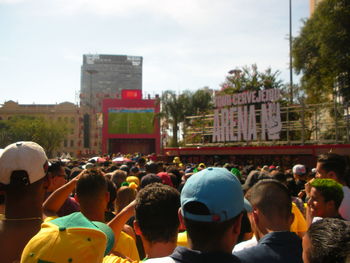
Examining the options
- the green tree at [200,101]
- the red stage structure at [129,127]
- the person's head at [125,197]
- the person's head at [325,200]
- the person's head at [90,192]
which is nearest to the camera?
the person's head at [90,192]

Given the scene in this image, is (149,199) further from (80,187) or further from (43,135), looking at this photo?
(43,135)

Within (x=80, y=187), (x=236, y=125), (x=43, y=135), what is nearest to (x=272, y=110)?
(x=236, y=125)

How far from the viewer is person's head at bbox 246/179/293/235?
2.82 meters

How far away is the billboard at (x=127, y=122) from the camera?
217 ft

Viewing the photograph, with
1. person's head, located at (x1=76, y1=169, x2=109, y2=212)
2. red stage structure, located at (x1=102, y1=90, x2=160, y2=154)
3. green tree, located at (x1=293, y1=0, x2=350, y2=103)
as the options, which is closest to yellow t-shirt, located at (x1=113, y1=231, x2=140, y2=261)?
person's head, located at (x1=76, y1=169, x2=109, y2=212)

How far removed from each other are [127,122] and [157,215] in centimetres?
6456

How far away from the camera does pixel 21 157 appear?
272 centimetres

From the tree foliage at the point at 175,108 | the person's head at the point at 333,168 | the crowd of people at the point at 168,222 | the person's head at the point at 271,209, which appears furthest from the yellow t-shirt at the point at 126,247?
the tree foliage at the point at 175,108

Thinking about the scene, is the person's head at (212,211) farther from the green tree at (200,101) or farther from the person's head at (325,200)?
the green tree at (200,101)

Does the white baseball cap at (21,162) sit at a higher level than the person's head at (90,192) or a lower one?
higher

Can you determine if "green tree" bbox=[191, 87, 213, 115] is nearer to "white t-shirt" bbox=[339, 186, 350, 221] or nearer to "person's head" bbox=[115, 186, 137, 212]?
"person's head" bbox=[115, 186, 137, 212]

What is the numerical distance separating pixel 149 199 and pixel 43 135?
58447mm

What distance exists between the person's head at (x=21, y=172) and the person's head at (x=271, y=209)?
5.23 ft

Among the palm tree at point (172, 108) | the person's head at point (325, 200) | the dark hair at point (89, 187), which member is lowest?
the person's head at point (325, 200)
